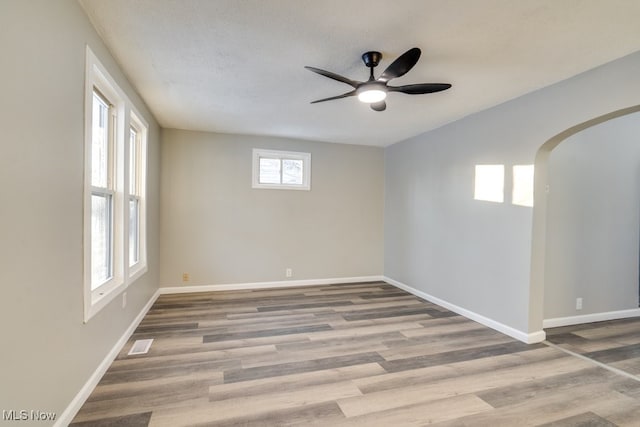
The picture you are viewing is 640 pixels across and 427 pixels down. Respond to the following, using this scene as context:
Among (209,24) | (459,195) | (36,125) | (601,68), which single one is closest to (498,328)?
(459,195)

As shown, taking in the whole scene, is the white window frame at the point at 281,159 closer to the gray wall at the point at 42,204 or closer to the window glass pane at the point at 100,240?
the window glass pane at the point at 100,240

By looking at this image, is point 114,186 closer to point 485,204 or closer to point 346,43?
point 346,43

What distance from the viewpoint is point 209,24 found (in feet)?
6.40

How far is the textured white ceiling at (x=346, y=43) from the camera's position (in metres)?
1.79

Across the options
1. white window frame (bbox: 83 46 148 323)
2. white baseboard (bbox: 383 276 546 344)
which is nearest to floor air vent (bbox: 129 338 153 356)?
white window frame (bbox: 83 46 148 323)

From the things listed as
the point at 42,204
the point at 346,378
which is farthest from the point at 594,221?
the point at 42,204

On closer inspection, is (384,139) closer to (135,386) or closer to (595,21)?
(595,21)

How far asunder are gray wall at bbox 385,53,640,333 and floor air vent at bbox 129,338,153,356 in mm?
3583

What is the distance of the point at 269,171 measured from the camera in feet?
16.4

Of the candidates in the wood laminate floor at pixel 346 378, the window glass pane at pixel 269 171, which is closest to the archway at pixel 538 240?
the wood laminate floor at pixel 346 378

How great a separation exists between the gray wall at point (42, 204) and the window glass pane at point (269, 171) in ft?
9.77

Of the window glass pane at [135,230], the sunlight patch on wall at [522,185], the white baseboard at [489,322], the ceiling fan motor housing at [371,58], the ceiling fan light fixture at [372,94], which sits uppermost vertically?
the ceiling fan motor housing at [371,58]

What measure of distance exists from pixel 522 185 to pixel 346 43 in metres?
2.31

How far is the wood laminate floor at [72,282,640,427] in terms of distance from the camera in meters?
1.91
